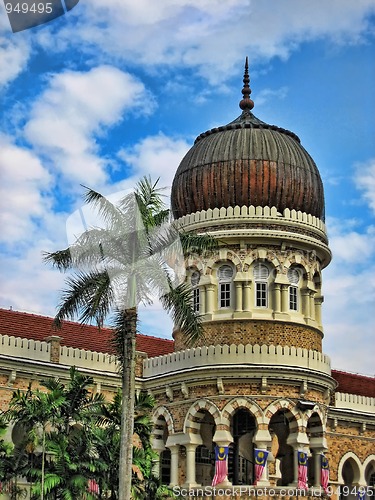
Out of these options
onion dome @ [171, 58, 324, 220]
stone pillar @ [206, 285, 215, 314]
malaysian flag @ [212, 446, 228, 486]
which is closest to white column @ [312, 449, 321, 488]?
malaysian flag @ [212, 446, 228, 486]

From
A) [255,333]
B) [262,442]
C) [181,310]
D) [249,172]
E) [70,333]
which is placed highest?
[249,172]

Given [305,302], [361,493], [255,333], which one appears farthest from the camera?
[361,493]

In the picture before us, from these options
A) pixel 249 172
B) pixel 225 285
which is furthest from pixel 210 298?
pixel 249 172

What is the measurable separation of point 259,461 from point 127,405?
8.75m

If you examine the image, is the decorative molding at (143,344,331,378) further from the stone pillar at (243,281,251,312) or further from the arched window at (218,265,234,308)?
the arched window at (218,265,234,308)

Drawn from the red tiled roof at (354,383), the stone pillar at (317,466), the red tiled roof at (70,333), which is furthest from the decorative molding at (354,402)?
the red tiled roof at (70,333)

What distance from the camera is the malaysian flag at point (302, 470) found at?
28.4 meters

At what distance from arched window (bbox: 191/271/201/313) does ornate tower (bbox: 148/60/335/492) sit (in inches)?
1.9

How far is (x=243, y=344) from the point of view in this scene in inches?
1160

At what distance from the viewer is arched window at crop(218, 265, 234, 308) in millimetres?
31062

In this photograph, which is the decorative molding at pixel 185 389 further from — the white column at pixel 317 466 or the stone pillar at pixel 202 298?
the white column at pixel 317 466

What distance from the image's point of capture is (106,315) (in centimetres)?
2095

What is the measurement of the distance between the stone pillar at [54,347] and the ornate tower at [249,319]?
11.3 ft

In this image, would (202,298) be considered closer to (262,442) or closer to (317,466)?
(262,442)
